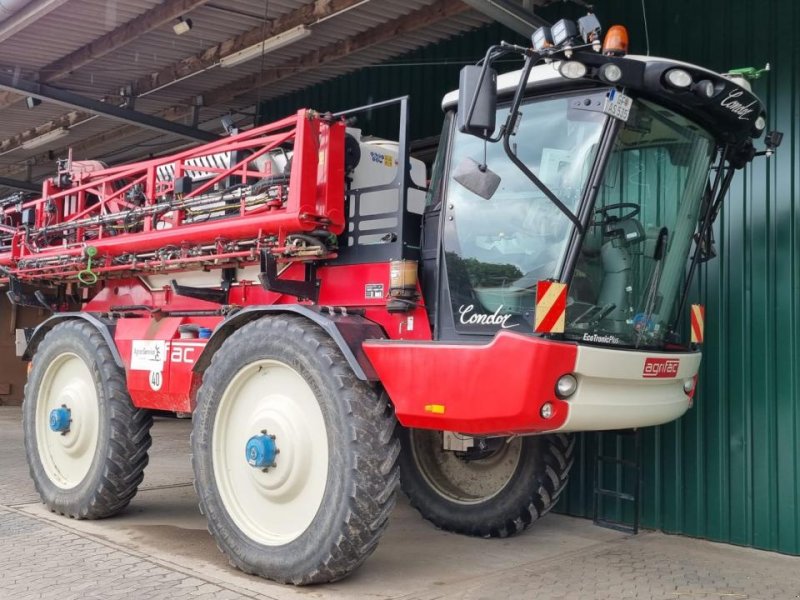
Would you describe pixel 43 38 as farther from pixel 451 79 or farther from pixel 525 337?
pixel 525 337

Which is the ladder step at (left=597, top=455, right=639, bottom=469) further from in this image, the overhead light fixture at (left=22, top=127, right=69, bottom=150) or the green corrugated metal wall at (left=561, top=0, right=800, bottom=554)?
the overhead light fixture at (left=22, top=127, right=69, bottom=150)

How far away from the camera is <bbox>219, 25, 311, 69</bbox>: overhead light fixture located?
7.62 meters

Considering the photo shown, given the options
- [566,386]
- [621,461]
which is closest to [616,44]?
[566,386]

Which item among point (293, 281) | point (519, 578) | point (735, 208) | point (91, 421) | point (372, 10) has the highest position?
point (372, 10)

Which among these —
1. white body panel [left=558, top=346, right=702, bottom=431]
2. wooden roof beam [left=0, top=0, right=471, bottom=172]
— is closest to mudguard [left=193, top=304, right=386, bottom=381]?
white body panel [left=558, top=346, right=702, bottom=431]

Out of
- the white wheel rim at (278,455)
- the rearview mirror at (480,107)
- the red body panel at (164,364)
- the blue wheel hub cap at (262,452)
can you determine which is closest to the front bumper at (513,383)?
the white wheel rim at (278,455)

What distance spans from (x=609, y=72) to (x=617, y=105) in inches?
7.0

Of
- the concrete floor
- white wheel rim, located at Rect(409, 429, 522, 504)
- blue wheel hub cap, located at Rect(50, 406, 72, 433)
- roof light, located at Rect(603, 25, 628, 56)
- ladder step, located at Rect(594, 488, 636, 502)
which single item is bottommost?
the concrete floor

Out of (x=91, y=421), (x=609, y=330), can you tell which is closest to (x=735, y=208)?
(x=609, y=330)

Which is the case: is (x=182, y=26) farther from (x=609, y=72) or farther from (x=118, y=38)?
(x=609, y=72)

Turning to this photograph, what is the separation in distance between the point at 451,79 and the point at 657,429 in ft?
13.0

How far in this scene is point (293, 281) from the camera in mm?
5164

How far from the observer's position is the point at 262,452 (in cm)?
466

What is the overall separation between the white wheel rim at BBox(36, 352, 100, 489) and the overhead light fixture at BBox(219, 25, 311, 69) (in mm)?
3565
